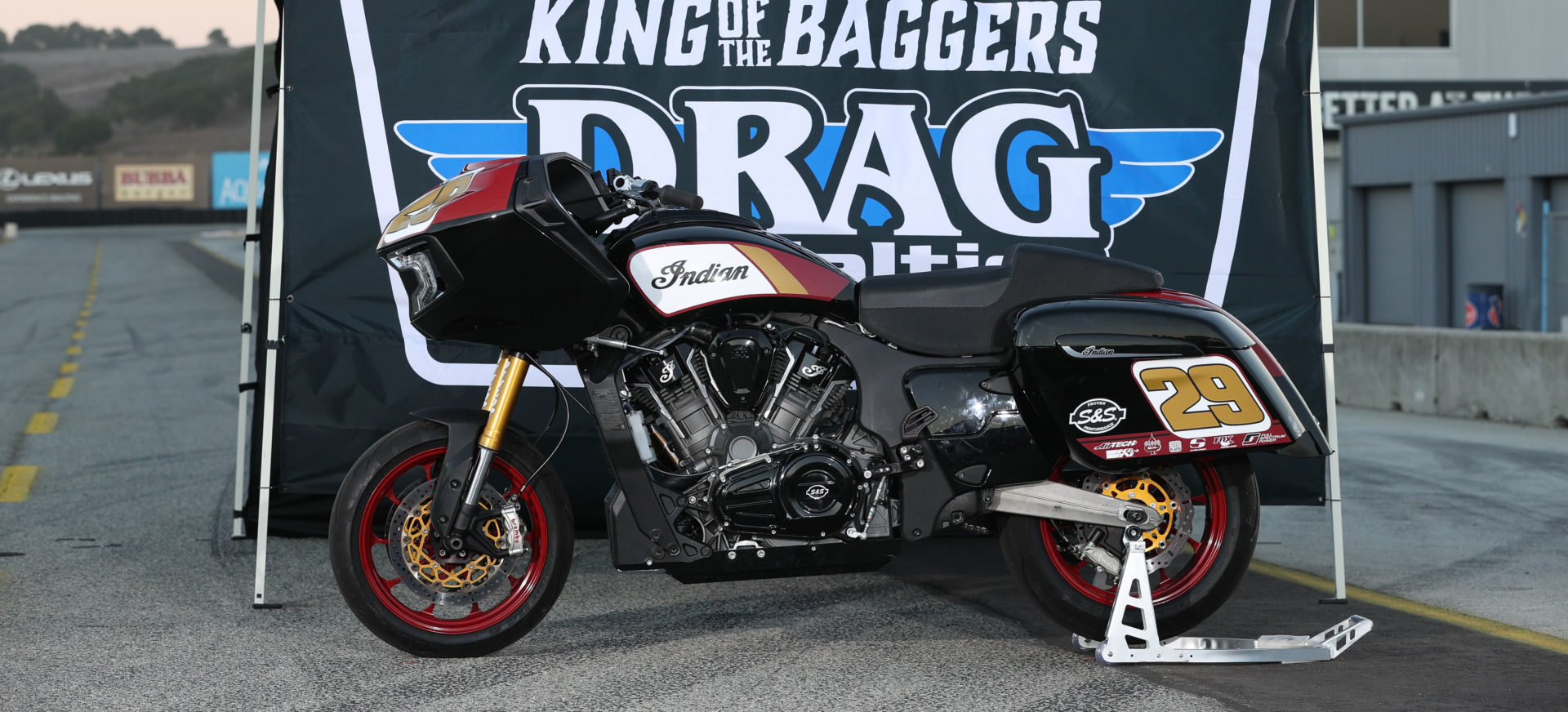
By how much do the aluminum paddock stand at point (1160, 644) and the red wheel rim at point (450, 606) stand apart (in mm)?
1767

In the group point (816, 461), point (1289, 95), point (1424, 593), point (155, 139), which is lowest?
point (1424, 593)

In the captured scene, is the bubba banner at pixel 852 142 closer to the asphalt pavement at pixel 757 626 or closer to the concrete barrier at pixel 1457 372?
the asphalt pavement at pixel 757 626

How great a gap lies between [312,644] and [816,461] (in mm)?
1742

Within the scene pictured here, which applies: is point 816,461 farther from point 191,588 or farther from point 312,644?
point 191,588

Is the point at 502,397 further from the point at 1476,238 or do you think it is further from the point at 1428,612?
the point at 1476,238

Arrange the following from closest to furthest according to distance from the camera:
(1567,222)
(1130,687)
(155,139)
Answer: (1130,687) < (1567,222) < (155,139)

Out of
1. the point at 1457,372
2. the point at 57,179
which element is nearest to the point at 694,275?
the point at 1457,372

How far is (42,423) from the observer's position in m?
10.5

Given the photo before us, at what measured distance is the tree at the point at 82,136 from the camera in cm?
12075

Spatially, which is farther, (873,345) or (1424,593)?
(1424,593)

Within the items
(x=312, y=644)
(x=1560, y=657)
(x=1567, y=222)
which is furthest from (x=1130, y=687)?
(x=1567, y=222)

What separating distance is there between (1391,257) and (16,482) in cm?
1846

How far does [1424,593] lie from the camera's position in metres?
5.70

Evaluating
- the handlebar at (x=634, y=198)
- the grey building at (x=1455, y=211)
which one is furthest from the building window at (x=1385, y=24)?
the handlebar at (x=634, y=198)
